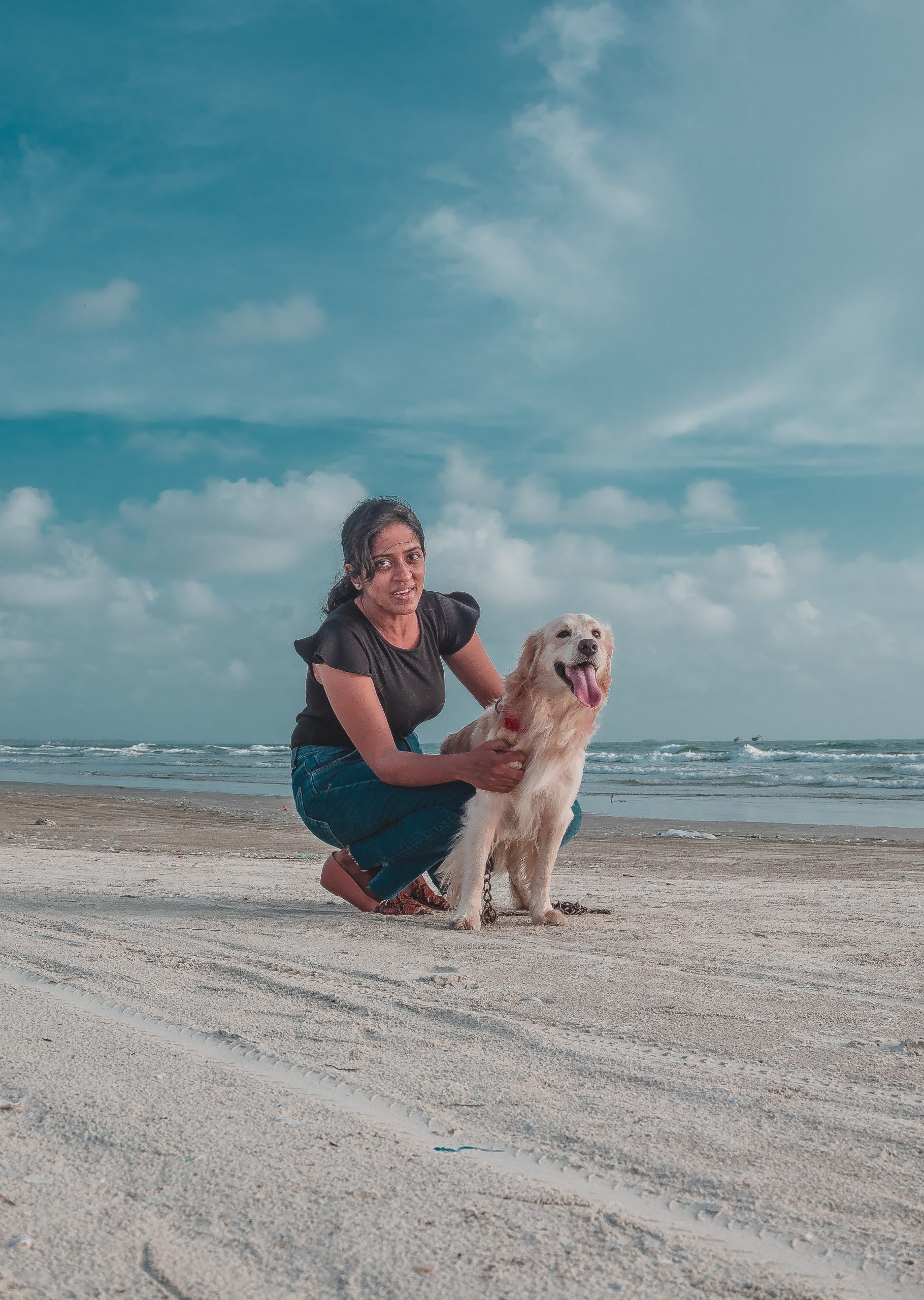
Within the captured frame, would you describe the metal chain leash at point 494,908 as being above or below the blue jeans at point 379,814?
below

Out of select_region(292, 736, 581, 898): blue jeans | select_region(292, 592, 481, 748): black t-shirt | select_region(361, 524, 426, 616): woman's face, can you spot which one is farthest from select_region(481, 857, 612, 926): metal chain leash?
select_region(361, 524, 426, 616): woman's face

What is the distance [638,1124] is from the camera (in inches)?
69.1

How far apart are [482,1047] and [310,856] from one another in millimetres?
6549

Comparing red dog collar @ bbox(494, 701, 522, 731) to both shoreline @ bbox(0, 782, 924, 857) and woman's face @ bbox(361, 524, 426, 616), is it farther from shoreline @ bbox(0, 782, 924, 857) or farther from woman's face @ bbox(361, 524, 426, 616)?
shoreline @ bbox(0, 782, 924, 857)

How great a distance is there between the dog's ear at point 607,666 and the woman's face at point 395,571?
864 millimetres

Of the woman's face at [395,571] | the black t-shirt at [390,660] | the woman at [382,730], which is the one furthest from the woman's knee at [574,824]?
the woman's face at [395,571]

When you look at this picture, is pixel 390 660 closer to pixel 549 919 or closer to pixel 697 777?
pixel 549 919

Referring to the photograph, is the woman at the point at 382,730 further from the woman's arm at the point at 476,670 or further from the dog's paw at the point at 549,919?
the dog's paw at the point at 549,919

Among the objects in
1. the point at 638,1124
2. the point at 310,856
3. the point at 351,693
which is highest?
the point at 351,693

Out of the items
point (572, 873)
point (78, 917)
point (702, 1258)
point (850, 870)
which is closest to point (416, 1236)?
point (702, 1258)

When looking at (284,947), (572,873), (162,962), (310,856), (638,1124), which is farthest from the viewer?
(310,856)

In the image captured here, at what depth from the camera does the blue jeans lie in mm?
4094

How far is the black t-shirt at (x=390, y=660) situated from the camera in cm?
394

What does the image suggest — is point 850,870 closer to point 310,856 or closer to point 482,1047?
point 310,856
